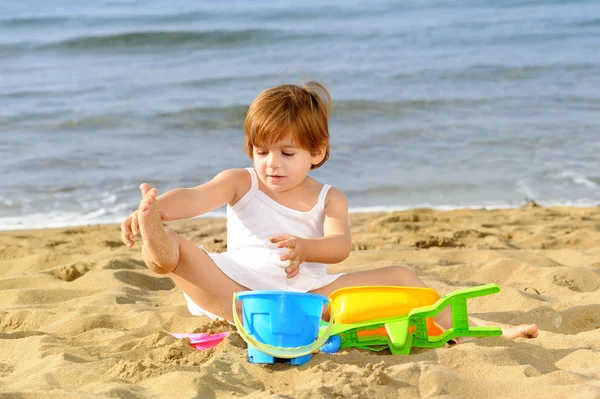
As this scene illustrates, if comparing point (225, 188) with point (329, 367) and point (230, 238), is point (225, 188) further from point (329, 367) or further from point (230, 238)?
point (329, 367)

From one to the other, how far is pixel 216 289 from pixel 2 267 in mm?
2094

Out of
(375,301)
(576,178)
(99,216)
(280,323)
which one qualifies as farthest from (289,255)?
(576,178)

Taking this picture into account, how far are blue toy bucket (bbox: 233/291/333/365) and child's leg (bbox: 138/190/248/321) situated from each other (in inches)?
16.2

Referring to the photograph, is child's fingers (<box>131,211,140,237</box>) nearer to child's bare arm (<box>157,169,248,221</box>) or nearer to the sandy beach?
child's bare arm (<box>157,169,248,221</box>)

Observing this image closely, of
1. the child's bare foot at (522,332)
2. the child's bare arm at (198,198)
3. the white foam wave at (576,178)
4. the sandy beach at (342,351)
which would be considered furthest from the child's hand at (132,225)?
the white foam wave at (576,178)

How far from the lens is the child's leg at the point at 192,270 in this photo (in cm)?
286

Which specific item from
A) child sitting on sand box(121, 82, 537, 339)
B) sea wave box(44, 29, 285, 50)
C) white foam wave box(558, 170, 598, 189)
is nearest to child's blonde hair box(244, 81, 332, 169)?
child sitting on sand box(121, 82, 537, 339)

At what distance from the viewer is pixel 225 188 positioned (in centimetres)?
336

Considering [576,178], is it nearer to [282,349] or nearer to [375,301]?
[375,301]

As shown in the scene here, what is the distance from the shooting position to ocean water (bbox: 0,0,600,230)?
6996mm

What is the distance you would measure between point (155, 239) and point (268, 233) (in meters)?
0.68

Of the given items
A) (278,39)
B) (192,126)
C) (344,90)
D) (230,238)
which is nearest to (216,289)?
(230,238)

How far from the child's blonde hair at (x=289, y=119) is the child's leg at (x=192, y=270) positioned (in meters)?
0.52

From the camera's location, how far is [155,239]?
2793 mm
